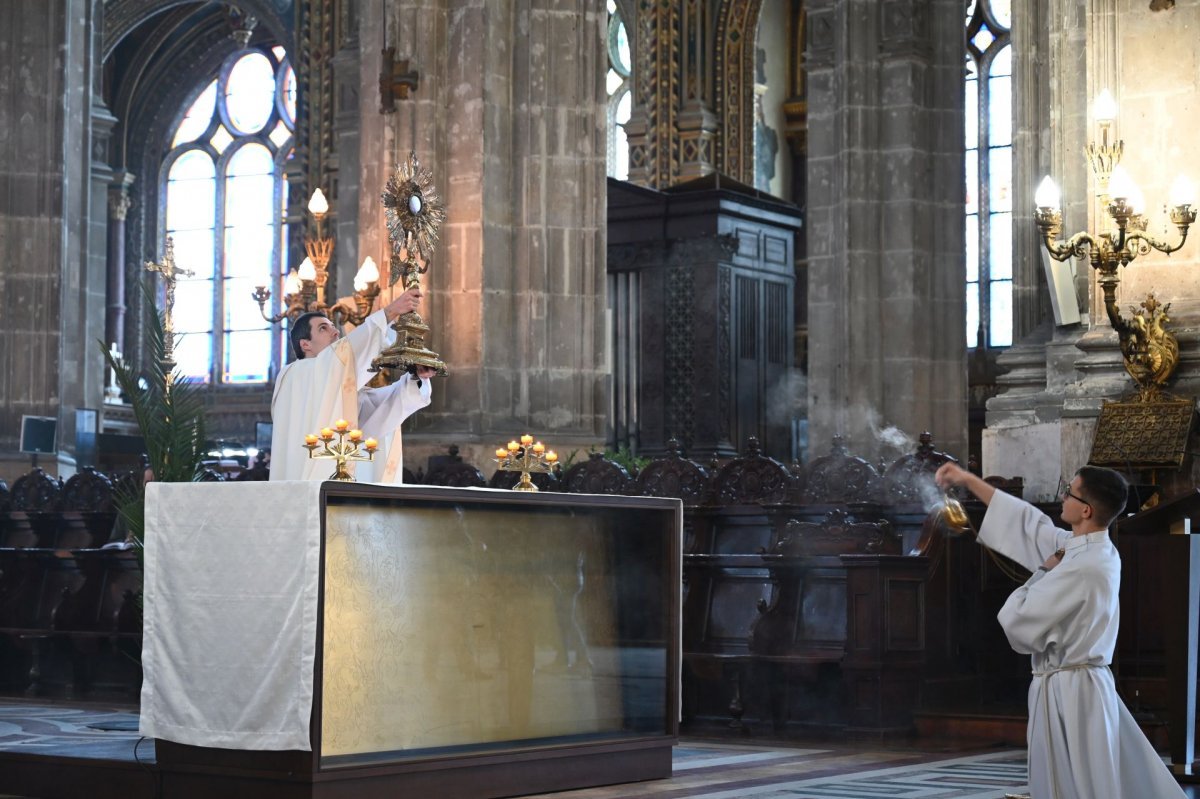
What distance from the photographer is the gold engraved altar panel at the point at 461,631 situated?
615 cm

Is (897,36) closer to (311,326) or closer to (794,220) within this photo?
(794,220)

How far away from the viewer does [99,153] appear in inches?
1056

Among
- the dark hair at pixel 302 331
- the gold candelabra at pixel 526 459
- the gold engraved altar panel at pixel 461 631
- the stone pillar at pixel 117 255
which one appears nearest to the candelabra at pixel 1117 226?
the gold candelabra at pixel 526 459

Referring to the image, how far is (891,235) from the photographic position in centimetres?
1496

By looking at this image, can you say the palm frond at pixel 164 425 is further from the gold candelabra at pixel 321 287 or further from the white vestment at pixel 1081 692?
the white vestment at pixel 1081 692

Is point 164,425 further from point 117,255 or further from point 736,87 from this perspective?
point 117,255

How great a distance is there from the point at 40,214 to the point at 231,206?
15219 mm

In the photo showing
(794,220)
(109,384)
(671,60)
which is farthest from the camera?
(109,384)

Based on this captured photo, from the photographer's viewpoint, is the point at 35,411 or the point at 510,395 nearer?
the point at 510,395

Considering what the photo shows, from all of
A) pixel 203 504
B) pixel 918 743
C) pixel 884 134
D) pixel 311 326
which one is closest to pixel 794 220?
pixel 884 134

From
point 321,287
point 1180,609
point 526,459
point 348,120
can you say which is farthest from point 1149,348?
point 348,120

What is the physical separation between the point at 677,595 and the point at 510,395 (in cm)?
510

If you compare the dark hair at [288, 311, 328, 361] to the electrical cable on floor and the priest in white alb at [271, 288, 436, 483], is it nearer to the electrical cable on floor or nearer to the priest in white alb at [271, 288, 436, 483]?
the priest in white alb at [271, 288, 436, 483]

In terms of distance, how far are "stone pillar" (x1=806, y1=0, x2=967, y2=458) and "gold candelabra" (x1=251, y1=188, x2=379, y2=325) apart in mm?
4035
